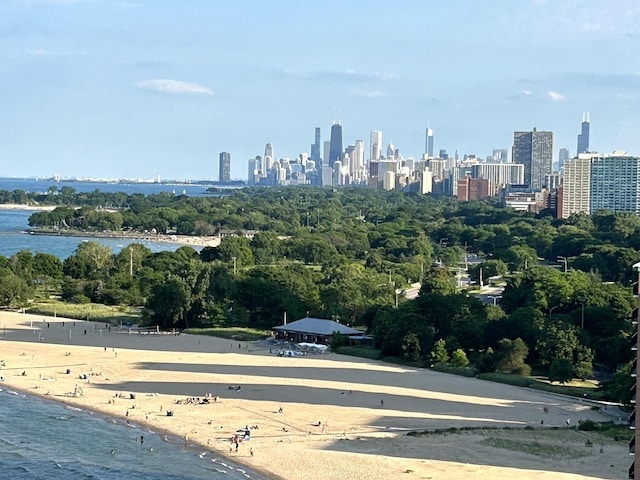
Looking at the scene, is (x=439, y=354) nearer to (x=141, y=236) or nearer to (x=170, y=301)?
(x=170, y=301)

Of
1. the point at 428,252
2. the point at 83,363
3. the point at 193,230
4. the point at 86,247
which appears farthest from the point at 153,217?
the point at 83,363

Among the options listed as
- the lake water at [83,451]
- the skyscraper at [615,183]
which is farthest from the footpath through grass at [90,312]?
the skyscraper at [615,183]

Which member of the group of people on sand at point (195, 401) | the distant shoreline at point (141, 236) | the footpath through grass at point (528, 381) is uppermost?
the distant shoreline at point (141, 236)

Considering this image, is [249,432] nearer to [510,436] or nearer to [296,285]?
[510,436]

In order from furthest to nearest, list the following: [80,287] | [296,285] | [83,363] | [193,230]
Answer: [193,230]
[80,287]
[296,285]
[83,363]

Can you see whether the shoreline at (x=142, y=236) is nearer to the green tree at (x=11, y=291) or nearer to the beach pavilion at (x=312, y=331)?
the green tree at (x=11, y=291)

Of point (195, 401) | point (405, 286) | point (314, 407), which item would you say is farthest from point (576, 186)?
point (195, 401)
